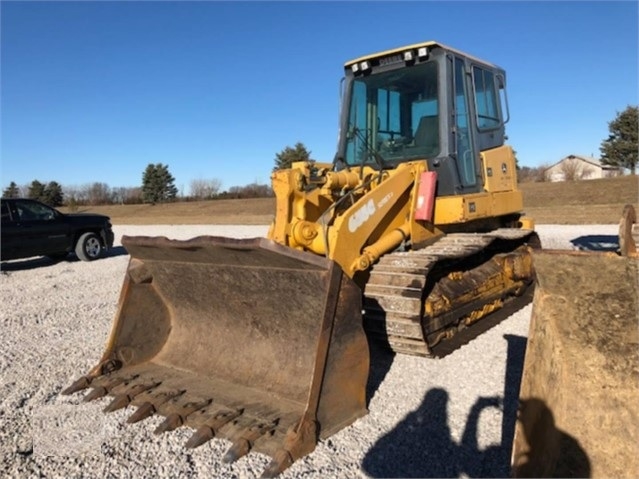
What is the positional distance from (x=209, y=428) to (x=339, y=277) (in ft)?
4.20

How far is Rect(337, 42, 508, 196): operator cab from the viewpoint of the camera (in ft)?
18.1

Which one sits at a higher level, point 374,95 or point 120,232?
point 374,95

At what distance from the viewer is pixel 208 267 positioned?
4.25 metres

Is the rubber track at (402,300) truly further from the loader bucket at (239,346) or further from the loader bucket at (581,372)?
the loader bucket at (581,372)

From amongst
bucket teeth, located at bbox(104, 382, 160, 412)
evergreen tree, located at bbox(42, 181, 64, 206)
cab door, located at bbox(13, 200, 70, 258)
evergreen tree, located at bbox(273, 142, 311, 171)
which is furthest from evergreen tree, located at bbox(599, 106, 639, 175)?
evergreen tree, located at bbox(42, 181, 64, 206)

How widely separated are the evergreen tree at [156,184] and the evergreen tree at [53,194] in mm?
9291

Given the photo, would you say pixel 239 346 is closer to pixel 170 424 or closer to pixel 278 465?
pixel 170 424

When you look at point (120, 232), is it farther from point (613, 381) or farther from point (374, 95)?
point (613, 381)

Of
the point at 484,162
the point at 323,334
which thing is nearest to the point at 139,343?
the point at 323,334

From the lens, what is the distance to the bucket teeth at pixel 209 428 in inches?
130

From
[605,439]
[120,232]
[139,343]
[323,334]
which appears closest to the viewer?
[605,439]

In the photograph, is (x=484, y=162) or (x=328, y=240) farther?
(x=484, y=162)

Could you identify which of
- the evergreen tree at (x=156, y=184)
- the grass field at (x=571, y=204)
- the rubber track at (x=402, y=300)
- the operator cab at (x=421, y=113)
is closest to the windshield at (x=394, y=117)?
the operator cab at (x=421, y=113)

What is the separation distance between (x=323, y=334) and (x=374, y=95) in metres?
3.54
